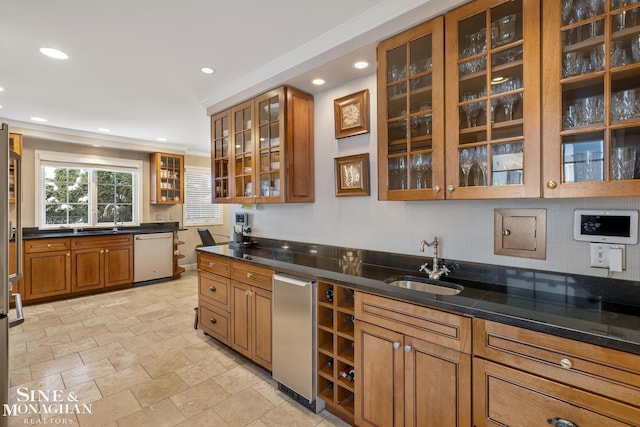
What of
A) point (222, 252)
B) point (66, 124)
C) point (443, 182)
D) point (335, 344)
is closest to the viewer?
point (443, 182)

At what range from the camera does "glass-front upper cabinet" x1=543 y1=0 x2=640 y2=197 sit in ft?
4.17

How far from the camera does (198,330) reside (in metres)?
3.48

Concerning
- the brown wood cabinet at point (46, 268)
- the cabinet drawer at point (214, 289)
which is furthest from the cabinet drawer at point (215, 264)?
the brown wood cabinet at point (46, 268)

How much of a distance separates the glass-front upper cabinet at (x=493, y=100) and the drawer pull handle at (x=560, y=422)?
3.02 ft

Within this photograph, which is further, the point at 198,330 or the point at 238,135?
the point at 198,330

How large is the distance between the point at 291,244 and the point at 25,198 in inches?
181

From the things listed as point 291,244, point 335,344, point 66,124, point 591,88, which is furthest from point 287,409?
point 66,124

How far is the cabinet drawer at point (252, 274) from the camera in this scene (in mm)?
2369

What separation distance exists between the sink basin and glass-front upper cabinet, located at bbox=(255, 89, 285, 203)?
4.17 feet

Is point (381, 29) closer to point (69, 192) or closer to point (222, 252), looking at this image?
point (222, 252)

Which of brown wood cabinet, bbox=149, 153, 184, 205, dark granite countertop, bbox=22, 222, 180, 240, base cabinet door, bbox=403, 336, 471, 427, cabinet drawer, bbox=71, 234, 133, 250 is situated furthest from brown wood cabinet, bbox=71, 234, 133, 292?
base cabinet door, bbox=403, 336, 471, 427

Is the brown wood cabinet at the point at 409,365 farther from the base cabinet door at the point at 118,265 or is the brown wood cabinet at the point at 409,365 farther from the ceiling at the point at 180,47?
the base cabinet door at the point at 118,265

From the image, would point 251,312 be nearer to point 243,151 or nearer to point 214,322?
point 214,322

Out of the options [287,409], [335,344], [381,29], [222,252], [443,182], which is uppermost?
[381,29]
